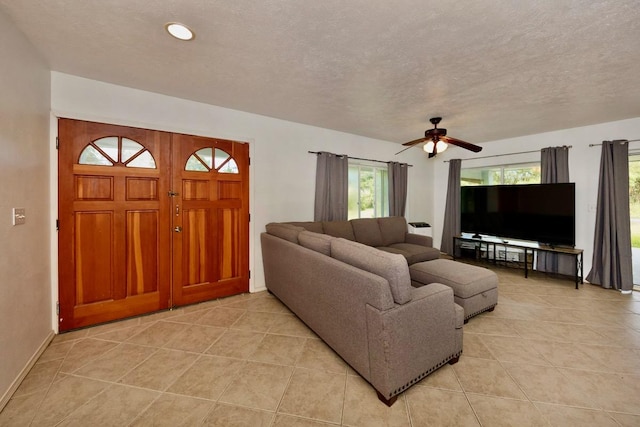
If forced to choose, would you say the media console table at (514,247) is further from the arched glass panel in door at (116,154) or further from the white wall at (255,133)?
the arched glass panel in door at (116,154)

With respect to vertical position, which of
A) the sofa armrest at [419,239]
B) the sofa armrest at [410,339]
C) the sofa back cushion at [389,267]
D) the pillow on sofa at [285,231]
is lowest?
the sofa armrest at [410,339]

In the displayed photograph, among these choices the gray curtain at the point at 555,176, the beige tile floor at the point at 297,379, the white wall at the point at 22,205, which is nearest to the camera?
the beige tile floor at the point at 297,379

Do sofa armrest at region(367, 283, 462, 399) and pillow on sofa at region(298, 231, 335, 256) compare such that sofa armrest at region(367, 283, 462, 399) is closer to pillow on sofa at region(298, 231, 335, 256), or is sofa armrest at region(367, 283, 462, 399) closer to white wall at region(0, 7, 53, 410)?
pillow on sofa at region(298, 231, 335, 256)

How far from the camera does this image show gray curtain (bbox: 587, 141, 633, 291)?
3.50m

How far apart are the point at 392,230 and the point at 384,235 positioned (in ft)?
0.71

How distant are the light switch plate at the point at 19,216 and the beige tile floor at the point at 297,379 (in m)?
1.14

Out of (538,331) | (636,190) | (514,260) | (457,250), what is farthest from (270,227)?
(636,190)

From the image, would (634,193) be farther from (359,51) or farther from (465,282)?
(359,51)

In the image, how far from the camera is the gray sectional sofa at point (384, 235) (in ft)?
12.2

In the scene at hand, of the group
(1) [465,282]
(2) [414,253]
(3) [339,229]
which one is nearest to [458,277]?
(1) [465,282]

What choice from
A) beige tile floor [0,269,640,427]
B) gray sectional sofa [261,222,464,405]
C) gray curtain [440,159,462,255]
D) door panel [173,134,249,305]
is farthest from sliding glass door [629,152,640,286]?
door panel [173,134,249,305]

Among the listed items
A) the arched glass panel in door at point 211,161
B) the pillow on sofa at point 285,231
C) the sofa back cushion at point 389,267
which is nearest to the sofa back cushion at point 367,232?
the pillow on sofa at point 285,231

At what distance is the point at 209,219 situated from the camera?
123 inches

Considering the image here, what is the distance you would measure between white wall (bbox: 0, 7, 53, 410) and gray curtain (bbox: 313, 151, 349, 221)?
305 centimetres
